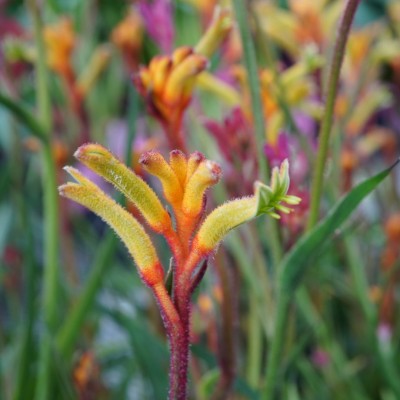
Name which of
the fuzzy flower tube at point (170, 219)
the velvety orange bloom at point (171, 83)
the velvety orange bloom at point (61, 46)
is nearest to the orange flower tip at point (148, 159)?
the fuzzy flower tube at point (170, 219)

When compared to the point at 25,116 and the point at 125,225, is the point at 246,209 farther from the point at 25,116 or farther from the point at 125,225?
the point at 25,116

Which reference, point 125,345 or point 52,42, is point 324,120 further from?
point 125,345

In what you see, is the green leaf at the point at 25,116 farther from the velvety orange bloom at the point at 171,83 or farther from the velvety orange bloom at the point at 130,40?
the velvety orange bloom at the point at 130,40

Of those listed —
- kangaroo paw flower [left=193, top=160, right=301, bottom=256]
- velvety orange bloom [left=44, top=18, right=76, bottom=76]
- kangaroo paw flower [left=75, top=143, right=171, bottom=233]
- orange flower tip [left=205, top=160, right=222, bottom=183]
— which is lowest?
kangaroo paw flower [left=193, top=160, right=301, bottom=256]

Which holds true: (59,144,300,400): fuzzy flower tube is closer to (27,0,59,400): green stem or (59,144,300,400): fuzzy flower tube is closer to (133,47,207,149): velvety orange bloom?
(133,47,207,149): velvety orange bloom

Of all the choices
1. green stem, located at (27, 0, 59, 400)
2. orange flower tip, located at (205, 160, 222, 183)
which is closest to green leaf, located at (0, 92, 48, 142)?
green stem, located at (27, 0, 59, 400)

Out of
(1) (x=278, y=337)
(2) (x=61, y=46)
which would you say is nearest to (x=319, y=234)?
(1) (x=278, y=337)
